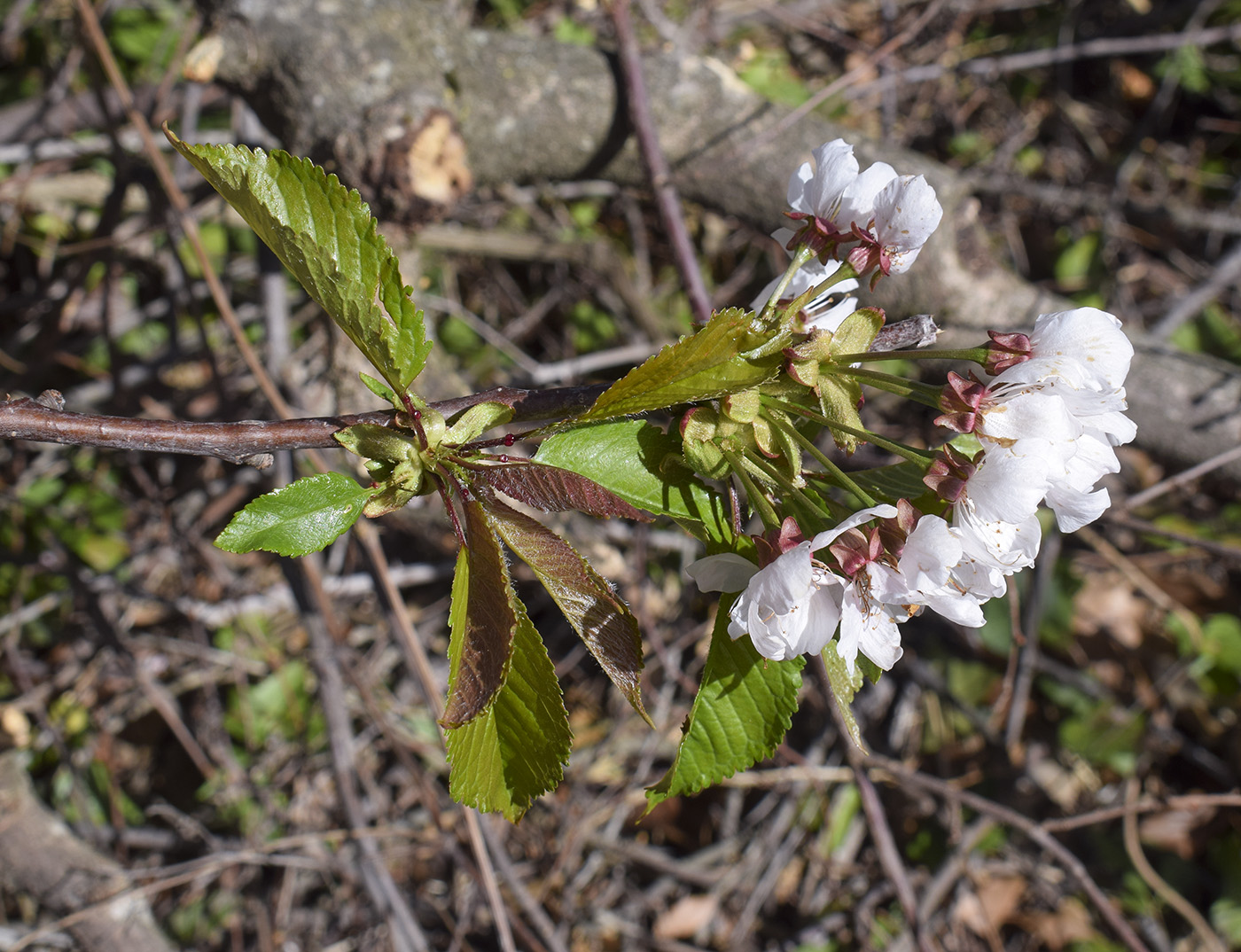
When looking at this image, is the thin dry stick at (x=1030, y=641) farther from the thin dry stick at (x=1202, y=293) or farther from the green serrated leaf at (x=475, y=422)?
the green serrated leaf at (x=475, y=422)

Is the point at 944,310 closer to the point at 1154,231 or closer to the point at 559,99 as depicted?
the point at 559,99

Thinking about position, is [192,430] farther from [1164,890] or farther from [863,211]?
[1164,890]

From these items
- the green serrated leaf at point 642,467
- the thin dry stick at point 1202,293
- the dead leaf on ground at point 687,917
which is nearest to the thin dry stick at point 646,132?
the green serrated leaf at point 642,467

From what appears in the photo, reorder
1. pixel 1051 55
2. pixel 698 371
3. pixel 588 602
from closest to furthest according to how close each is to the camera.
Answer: pixel 698 371 < pixel 588 602 < pixel 1051 55

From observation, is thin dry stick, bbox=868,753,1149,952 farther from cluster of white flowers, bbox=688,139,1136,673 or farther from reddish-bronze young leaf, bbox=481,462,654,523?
reddish-bronze young leaf, bbox=481,462,654,523

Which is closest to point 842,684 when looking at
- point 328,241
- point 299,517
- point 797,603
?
point 797,603
